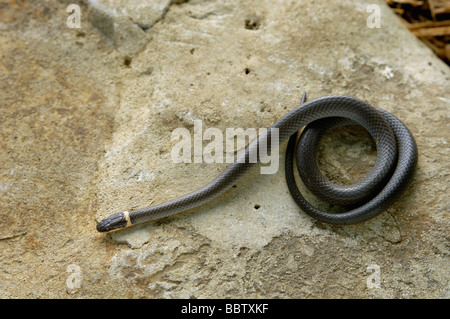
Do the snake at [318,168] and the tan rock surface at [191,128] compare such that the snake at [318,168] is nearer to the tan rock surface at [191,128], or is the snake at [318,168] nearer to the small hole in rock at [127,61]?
the tan rock surface at [191,128]

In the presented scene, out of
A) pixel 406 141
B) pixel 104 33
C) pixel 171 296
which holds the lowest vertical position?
pixel 171 296

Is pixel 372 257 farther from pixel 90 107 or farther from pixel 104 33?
pixel 104 33

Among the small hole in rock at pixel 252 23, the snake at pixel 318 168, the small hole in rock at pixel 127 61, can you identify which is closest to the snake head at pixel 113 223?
the snake at pixel 318 168

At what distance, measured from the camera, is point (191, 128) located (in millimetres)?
3371

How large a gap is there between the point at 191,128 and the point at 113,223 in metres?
1.04

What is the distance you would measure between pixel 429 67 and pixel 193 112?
2361 mm

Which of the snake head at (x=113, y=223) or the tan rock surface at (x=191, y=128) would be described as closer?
the tan rock surface at (x=191, y=128)

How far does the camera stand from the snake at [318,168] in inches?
117

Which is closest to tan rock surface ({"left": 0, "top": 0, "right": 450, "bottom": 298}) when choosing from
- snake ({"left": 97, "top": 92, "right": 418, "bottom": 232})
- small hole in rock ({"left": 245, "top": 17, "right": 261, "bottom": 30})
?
small hole in rock ({"left": 245, "top": 17, "right": 261, "bottom": 30})

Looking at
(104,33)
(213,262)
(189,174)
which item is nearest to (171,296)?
(213,262)

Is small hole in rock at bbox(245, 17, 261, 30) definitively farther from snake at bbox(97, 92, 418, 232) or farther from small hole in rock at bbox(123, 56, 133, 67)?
small hole in rock at bbox(123, 56, 133, 67)

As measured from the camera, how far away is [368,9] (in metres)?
3.97

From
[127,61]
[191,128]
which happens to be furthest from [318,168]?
[127,61]

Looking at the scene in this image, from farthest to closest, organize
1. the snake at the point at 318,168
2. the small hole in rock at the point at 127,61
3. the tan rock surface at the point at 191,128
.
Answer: the small hole in rock at the point at 127,61
the snake at the point at 318,168
the tan rock surface at the point at 191,128
